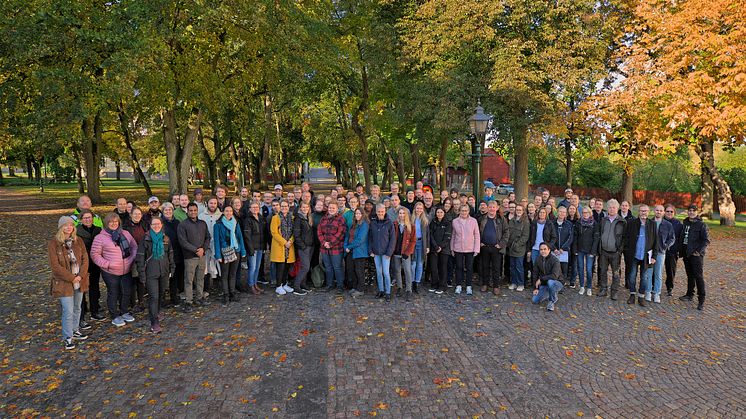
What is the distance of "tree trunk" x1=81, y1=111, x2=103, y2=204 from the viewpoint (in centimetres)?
2408

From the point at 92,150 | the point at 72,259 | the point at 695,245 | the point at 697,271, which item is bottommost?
the point at 697,271

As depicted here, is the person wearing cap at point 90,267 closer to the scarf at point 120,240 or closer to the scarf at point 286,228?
the scarf at point 120,240

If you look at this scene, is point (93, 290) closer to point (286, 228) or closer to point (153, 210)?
point (153, 210)

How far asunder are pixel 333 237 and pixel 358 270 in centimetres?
84

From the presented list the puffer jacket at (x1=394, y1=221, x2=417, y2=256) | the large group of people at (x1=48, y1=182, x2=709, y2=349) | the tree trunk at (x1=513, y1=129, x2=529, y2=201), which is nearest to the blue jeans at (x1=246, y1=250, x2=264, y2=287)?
the large group of people at (x1=48, y1=182, x2=709, y2=349)

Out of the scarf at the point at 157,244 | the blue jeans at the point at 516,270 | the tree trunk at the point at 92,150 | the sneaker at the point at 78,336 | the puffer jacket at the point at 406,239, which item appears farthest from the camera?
the tree trunk at the point at 92,150

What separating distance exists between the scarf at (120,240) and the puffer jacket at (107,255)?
5cm

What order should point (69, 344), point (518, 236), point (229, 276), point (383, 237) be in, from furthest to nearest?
point (518, 236)
point (383, 237)
point (229, 276)
point (69, 344)

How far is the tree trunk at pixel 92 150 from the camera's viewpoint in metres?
24.1

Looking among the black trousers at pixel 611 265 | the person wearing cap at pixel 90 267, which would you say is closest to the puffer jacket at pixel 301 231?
the person wearing cap at pixel 90 267

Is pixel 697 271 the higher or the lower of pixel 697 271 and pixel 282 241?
the lower

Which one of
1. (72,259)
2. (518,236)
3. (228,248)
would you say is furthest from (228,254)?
(518,236)

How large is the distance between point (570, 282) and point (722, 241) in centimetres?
1121

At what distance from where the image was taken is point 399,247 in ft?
28.3
